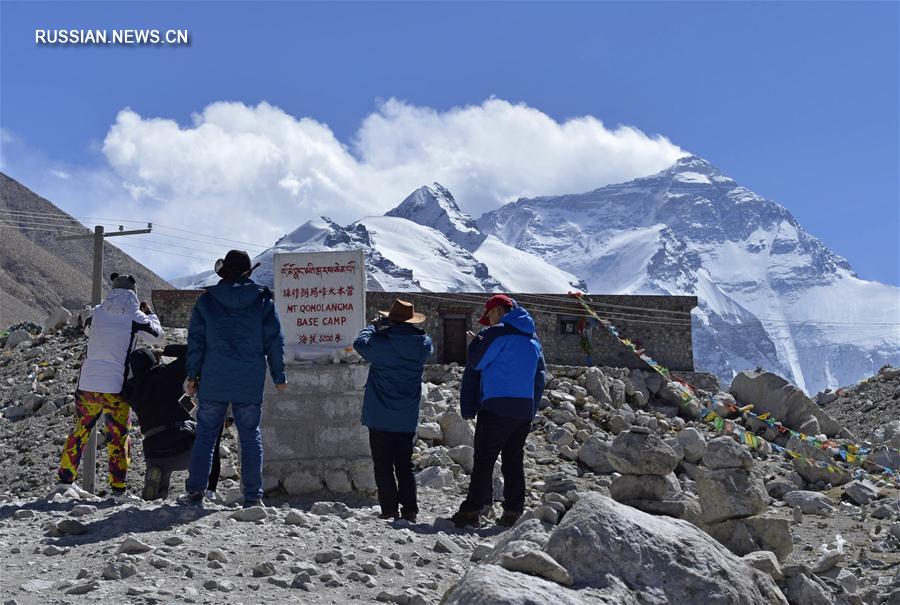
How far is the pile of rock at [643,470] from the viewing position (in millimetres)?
7227

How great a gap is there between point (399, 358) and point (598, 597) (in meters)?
3.52

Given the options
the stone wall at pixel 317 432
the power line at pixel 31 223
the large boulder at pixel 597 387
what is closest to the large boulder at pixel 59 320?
the large boulder at pixel 597 387

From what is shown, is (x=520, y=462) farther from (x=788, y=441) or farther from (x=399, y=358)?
(x=788, y=441)

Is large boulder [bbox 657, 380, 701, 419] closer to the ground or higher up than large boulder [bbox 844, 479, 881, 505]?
higher up

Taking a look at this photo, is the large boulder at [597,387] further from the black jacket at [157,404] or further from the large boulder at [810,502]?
the black jacket at [157,404]

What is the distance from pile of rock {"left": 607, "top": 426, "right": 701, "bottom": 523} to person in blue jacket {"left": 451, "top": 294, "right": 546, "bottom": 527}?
695mm

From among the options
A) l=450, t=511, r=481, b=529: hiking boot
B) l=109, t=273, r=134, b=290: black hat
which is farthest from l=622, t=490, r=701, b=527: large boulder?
l=109, t=273, r=134, b=290: black hat

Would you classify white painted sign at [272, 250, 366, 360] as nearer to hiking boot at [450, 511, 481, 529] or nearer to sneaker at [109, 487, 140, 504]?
sneaker at [109, 487, 140, 504]

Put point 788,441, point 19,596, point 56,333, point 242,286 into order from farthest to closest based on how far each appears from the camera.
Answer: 1. point 56,333
2. point 788,441
3. point 242,286
4. point 19,596

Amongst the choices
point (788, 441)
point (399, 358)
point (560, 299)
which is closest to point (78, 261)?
point (560, 299)

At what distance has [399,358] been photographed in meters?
7.76

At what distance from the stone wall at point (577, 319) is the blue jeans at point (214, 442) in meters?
22.1

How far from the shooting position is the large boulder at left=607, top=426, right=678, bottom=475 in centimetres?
723

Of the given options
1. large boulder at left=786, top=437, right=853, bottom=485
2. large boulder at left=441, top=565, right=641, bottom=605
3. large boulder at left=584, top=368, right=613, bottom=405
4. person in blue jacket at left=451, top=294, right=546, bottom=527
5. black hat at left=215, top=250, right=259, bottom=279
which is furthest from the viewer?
large boulder at left=584, top=368, right=613, bottom=405
